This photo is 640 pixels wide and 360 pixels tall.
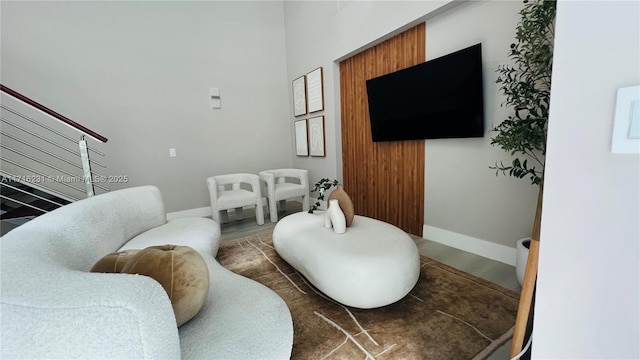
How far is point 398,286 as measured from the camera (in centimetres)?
138

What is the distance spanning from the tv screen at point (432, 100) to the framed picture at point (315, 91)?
97 centimetres

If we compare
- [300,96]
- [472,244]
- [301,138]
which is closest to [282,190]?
[301,138]

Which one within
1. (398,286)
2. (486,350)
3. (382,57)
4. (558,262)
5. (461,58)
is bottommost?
(486,350)

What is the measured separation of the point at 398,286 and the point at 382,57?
2.53 metres

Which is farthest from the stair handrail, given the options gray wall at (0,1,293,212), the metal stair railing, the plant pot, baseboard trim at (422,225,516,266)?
the plant pot

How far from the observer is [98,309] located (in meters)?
0.47

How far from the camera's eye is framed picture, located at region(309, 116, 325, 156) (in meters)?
3.74

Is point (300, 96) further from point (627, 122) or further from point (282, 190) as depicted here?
point (627, 122)

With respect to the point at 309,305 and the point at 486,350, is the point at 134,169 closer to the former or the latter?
the point at 309,305

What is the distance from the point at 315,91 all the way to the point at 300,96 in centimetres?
42

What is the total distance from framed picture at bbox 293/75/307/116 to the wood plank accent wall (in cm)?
78

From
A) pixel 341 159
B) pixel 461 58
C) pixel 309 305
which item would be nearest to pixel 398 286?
pixel 309 305

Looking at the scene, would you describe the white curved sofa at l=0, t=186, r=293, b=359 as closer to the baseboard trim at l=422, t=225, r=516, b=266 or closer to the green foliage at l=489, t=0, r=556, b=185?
the green foliage at l=489, t=0, r=556, b=185

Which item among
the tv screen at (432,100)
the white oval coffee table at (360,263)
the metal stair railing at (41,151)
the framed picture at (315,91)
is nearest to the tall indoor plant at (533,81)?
the tv screen at (432,100)
